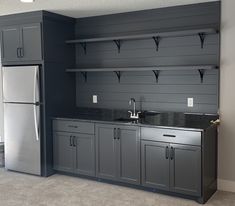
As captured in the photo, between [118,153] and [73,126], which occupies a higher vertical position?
[73,126]

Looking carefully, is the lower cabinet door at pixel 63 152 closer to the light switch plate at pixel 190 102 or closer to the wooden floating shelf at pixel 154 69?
the wooden floating shelf at pixel 154 69

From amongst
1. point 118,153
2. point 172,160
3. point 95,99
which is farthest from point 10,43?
point 172,160

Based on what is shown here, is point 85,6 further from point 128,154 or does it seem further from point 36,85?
point 128,154

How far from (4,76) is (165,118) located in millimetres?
2439

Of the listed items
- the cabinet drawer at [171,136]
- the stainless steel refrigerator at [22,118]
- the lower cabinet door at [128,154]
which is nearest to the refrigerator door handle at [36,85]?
the stainless steel refrigerator at [22,118]

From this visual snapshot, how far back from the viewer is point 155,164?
12.4ft

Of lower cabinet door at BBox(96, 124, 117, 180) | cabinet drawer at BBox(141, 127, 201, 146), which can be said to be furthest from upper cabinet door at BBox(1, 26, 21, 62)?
cabinet drawer at BBox(141, 127, 201, 146)

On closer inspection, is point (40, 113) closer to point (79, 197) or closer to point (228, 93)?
point (79, 197)

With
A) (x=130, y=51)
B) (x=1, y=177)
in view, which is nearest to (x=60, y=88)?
(x=130, y=51)

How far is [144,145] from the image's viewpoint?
3840 mm

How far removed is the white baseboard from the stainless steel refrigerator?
246 centimetres

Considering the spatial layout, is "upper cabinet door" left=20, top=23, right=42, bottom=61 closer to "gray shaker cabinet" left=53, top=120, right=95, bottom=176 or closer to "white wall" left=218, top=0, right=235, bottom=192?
"gray shaker cabinet" left=53, top=120, right=95, bottom=176

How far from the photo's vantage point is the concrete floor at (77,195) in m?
3.59

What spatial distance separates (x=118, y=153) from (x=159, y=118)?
→ 72 cm
